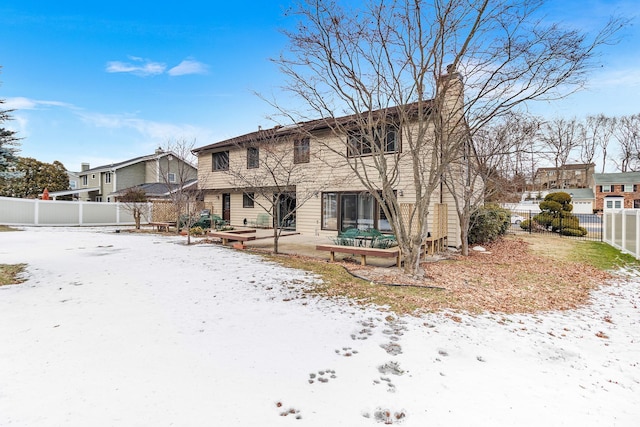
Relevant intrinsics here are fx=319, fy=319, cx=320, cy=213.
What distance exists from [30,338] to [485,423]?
4826 millimetres

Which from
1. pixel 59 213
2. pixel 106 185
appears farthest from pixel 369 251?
pixel 106 185

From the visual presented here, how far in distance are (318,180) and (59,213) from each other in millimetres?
17782

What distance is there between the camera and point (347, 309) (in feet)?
16.2

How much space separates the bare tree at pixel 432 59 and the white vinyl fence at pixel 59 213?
2027 centimetres

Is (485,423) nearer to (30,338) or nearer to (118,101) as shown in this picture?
(30,338)

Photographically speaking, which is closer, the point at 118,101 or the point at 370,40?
the point at 370,40

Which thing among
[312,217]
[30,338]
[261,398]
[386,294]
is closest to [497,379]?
[261,398]

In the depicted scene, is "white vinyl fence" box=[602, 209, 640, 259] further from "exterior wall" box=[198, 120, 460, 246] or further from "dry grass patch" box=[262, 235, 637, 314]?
"exterior wall" box=[198, 120, 460, 246]

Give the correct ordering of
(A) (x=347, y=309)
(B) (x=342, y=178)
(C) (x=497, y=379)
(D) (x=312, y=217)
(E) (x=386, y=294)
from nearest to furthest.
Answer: (C) (x=497, y=379)
(A) (x=347, y=309)
(E) (x=386, y=294)
(B) (x=342, y=178)
(D) (x=312, y=217)

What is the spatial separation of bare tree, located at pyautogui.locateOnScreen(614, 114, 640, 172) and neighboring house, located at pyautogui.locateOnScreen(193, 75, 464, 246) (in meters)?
49.9

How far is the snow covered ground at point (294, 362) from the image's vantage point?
8.19 ft

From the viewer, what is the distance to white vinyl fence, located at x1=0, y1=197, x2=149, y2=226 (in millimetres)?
19172

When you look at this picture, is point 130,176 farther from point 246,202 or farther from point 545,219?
point 545,219

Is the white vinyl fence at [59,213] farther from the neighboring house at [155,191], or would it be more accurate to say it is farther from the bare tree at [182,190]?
the bare tree at [182,190]
